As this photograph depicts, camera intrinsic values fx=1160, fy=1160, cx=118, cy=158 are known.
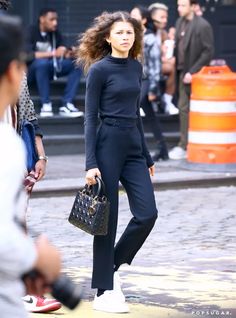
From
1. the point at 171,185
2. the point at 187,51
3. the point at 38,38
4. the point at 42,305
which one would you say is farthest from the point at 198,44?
the point at 42,305

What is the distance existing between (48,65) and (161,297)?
27.5 ft

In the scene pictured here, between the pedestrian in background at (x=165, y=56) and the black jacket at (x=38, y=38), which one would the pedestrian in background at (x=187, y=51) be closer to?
the pedestrian in background at (x=165, y=56)

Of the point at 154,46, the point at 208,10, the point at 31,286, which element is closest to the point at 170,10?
the point at 208,10

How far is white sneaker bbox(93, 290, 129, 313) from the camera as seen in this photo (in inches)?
277

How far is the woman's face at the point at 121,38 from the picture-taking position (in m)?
7.02

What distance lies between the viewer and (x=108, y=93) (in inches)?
275

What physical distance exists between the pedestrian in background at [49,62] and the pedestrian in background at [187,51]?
54.1 inches

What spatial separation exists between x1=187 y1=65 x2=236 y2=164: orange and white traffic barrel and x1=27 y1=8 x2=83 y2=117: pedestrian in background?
6.16 ft

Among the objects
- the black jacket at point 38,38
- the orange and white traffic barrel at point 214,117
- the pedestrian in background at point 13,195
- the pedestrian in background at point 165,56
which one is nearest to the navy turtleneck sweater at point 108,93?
the pedestrian in background at point 13,195

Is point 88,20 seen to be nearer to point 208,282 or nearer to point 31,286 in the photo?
point 208,282

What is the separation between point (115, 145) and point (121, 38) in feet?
2.14

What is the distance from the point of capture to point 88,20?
16.6m

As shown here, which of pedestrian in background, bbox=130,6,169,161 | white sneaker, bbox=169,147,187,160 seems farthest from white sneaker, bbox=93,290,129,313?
white sneaker, bbox=169,147,187,160

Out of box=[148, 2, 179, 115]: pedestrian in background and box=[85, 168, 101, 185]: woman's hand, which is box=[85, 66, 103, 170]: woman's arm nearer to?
box=[85, 168, 101, 185]: woman's hand
